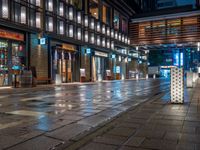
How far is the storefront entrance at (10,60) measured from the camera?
2250 cm

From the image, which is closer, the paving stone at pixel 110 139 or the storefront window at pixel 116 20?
the paving stone at pixel 110 139

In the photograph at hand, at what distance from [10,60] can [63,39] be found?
8.54 metres

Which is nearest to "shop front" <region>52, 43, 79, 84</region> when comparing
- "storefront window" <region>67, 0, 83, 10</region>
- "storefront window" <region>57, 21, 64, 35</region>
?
"storefront window" <region>57, 21, 64, 35</region>

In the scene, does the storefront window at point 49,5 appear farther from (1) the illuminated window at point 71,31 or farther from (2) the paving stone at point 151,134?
(2) the paving stone at point 151,134

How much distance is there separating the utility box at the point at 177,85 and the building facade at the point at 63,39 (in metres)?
16.4

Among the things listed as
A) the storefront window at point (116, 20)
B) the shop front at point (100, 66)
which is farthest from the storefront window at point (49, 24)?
the storefront window at point (116, 20)

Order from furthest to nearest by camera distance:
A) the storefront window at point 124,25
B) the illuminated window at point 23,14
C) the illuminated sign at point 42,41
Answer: the storefront window at point 124,25 → the illuminated sign at point 42,41 → the illuminated window at point 23,14

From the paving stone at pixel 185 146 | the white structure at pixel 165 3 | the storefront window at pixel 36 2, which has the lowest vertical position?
the paving stone at pixel 185 146

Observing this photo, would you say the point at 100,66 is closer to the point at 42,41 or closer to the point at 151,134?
the point at 42,41

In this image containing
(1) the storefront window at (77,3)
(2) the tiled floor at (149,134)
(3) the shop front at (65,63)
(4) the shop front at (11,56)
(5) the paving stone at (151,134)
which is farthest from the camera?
(1) the storefront window at (77,3)

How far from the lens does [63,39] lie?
3012 cm

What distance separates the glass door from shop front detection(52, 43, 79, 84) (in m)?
6.16

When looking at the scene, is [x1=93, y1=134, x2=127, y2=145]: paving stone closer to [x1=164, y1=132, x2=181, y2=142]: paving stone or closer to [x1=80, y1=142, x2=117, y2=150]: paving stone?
[x1=80, y1=142, x2=117, y2=150]: paving stone

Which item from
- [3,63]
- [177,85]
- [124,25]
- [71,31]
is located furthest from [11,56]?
[124,25]
